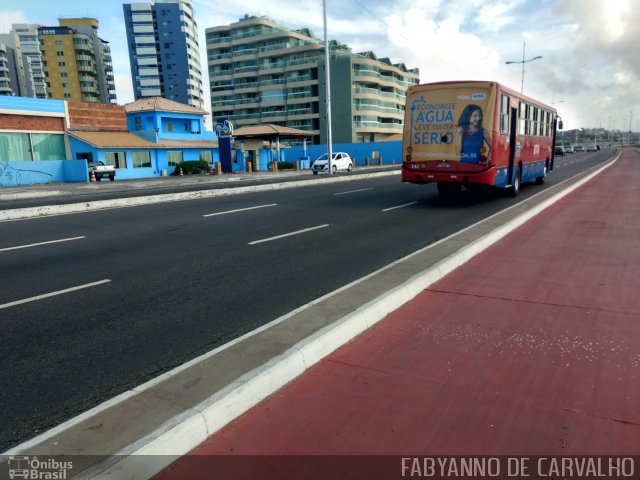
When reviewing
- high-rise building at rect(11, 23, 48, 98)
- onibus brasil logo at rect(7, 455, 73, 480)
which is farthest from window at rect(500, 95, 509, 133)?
high-rise building at rect(11, 23, 48, 98)

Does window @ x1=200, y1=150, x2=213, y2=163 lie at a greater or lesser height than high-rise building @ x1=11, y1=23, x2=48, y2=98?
lesser

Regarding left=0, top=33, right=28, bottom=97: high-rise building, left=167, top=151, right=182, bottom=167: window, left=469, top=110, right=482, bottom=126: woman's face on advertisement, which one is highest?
left=0, top=33, right=28, bottom=97: high-rise building

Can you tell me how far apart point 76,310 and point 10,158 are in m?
36.8

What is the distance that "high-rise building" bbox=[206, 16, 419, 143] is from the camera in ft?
272

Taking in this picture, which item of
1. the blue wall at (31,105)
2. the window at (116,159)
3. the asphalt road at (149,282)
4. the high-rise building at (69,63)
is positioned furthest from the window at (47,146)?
the high-rise building at (69,63)

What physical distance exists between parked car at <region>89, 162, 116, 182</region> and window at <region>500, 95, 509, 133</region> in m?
32.8

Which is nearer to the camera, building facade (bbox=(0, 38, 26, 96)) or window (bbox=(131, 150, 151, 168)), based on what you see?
window (bbox=(131, 150, 151, 168))

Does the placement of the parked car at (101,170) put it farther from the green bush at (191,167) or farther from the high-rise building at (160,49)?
the high-rise building at (160,49)

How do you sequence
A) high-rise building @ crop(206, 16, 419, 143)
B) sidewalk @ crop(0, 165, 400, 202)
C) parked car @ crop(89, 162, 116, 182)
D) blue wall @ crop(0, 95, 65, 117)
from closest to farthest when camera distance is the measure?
sidewalk @ crop(0, 165, 400, 202) → blue wall @ crop(0, 95, 65, 117) → parked car @ crop(89, 162, 116, 182) → high-rise building @ crop(206, 16, 419, 143)

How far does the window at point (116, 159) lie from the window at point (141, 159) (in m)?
1.01

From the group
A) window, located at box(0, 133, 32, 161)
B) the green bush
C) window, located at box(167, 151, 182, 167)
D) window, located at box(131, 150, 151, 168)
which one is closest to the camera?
window, located at box(0, 133, 32, 161)

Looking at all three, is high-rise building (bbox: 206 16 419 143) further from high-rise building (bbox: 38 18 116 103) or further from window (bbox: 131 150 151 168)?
window (bbox: 131 150 151 168)

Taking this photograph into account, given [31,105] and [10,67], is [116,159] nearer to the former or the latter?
[31,105]

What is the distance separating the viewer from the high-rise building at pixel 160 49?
4557 inches
